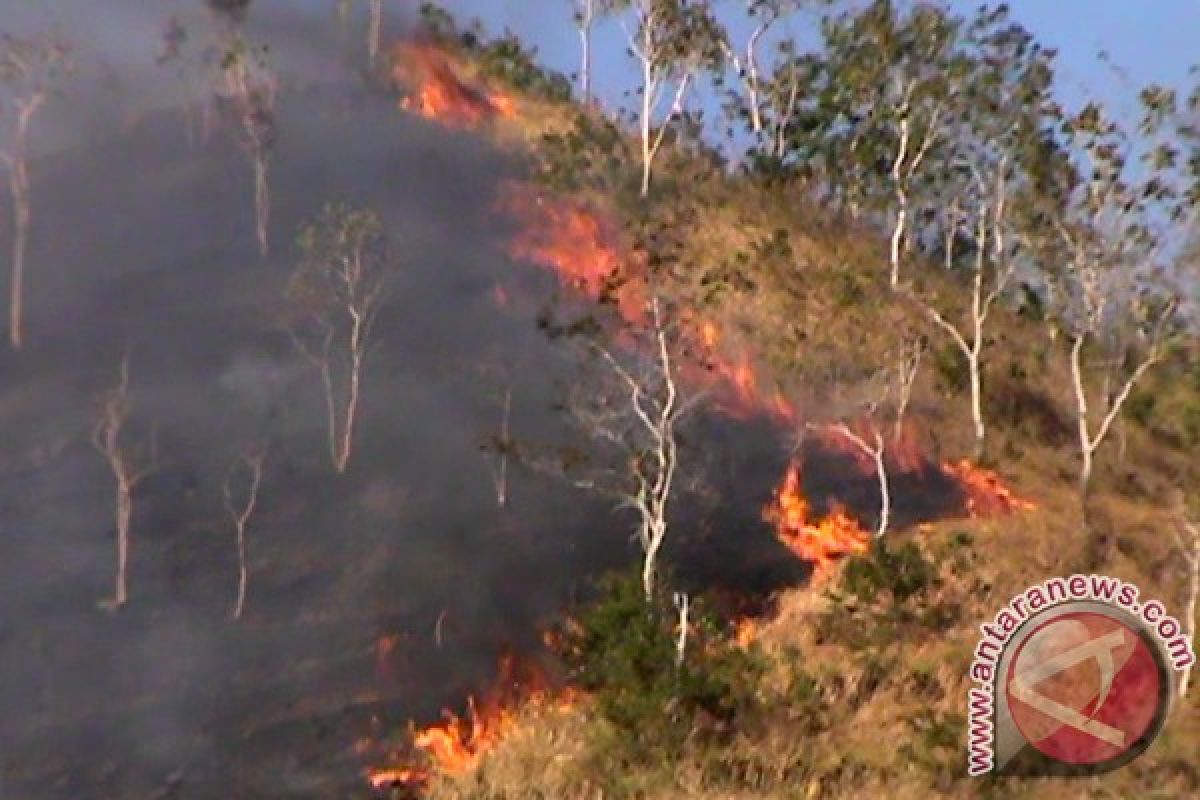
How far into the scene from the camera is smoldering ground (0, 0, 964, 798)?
16.4m

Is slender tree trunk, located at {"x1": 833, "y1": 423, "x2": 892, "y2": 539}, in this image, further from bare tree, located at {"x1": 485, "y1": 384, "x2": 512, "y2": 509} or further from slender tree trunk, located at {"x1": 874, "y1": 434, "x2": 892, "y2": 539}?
bare tree, located at {"x1": 485, "y1": 384, "x2": 512, "y2": 509}

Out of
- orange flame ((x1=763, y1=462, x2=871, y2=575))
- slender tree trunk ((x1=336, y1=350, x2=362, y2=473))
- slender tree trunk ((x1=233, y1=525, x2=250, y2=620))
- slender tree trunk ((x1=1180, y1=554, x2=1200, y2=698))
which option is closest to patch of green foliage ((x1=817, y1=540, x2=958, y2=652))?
orange flame ((x1=763, y1=462, x2=871, y2=575))

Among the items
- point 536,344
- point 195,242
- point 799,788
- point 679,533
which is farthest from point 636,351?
point 799,788

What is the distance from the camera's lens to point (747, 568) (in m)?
22.4

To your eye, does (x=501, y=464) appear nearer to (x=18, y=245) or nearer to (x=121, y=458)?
(x=121, y=458)

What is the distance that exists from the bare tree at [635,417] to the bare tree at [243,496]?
508 cm

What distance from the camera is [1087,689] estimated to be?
1548 cm

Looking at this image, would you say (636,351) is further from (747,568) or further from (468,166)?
(468,166)

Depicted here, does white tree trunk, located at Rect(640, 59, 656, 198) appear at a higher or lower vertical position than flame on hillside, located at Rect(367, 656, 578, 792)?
higher

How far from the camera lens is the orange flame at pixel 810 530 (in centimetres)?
2339

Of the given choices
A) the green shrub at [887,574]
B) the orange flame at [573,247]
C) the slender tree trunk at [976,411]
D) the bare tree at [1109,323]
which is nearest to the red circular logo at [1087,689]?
the green shrub at [887,574]

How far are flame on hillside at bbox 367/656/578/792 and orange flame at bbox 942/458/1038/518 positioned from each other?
1128 cm

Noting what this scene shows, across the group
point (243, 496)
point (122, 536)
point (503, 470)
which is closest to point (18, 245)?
point (243, 496)

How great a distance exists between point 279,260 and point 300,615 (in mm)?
11550
